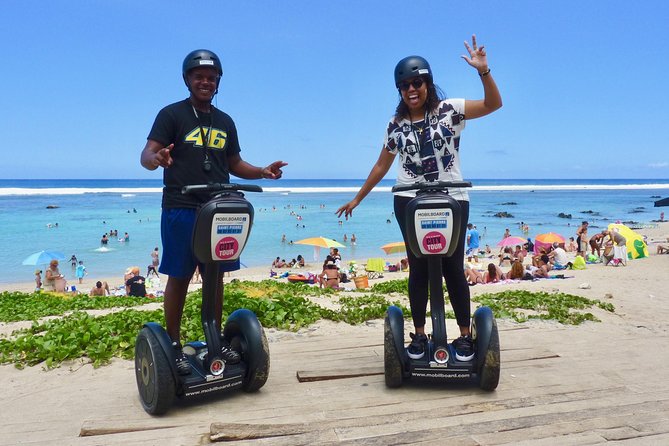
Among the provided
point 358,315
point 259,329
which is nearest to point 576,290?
point 358,315

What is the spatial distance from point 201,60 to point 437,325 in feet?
7.55

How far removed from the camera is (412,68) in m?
3.47

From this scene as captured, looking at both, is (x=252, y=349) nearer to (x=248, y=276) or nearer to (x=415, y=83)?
→ (x=415, y=83)

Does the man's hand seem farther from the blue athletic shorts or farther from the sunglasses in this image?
the sunglasses

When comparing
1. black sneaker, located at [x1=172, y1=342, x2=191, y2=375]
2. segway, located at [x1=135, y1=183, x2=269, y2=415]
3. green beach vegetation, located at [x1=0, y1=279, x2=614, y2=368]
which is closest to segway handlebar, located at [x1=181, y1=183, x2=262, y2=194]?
segway, located at [x1=135, y1=183, x2=269, y2=415]

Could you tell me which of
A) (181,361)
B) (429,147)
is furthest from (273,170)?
(181,361)

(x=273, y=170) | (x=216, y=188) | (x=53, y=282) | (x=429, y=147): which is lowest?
(x=53, y=282)

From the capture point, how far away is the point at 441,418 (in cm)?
296

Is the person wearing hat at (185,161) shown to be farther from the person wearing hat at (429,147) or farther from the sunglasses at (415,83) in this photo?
the sunglasses at (415,83)

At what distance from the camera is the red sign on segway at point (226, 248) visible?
9.99 feet

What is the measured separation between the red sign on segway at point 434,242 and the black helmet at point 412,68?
1.08 meters

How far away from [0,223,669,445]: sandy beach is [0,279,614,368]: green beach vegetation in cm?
22

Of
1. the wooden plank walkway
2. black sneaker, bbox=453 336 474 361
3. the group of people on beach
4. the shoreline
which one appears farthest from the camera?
the group of people on beach

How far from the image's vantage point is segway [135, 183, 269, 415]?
3018mm
